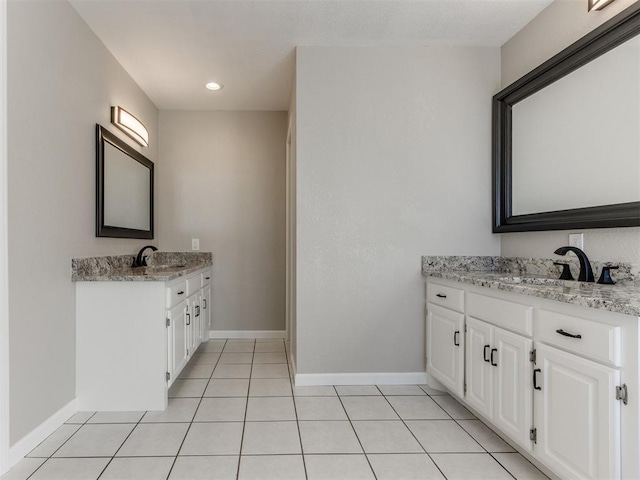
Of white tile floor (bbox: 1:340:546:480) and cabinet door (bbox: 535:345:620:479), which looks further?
white tile floor (bbox: 1:340:546:480)

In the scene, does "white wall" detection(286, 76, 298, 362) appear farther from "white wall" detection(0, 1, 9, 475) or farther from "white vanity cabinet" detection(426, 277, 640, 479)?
"white wall" detection(0, 1, 9, 475)

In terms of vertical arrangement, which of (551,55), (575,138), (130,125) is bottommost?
(575,138)

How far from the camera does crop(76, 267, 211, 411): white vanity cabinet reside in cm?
236

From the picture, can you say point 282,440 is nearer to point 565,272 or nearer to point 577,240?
point 565,272

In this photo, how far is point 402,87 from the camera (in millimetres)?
2867

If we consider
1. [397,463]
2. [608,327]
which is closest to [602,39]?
[608,327]

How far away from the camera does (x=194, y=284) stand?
3238mm

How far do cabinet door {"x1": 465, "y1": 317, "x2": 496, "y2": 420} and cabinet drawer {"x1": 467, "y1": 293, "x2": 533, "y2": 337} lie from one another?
53 mm

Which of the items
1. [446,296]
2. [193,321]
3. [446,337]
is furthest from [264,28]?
[446,337]

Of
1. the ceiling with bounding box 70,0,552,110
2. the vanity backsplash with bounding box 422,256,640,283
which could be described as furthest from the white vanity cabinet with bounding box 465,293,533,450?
the ceiling with bounding box 70,0,552,110

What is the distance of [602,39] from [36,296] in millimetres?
3071

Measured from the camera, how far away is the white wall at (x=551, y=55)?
6.23ft

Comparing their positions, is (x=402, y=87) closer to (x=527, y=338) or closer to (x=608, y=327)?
(x=527, y=338)

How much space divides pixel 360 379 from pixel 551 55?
242 cm
